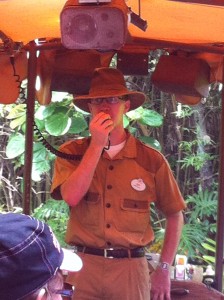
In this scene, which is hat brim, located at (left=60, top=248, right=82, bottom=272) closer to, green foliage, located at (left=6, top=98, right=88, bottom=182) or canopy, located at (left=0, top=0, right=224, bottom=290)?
canopy, located at (left=0, top=0, right=224, bottom=290)

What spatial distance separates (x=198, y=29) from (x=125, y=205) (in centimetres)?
102

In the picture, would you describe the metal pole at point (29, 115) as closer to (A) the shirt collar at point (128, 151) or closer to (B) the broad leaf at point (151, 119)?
(A) the shirt collar at point (128, 151)

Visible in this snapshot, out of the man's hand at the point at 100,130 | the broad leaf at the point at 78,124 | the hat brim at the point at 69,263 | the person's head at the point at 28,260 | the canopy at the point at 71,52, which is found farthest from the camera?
the broad leaf at the point at 78,124

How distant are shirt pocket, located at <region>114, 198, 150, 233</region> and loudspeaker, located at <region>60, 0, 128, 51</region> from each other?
84 centimetres

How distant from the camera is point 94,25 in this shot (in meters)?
2.62

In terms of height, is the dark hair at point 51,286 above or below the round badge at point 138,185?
above

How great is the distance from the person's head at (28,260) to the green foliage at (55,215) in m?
4.45

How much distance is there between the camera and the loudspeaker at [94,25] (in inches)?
102

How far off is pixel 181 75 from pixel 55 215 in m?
2.78

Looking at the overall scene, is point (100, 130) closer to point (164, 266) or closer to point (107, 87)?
point (107, 87)

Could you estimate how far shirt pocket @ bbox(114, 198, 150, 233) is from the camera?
311 cm

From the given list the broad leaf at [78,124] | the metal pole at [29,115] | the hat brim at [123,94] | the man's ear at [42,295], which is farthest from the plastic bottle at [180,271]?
the man's ear at [42,295]

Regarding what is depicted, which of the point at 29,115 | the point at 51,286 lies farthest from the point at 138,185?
the point at 51,286

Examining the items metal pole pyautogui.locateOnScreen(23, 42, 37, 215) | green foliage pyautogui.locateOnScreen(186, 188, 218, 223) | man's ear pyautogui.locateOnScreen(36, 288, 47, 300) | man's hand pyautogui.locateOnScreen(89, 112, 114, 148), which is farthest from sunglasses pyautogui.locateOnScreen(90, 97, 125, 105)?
green foliage pyautogui.locateOnScreen(186, 188, 218, 223)
